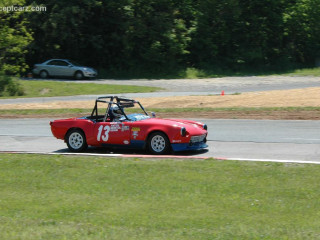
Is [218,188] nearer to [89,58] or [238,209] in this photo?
[238,209]

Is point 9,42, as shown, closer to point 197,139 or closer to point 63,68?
point 63,68

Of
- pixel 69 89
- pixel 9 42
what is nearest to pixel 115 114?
pixel 69 89

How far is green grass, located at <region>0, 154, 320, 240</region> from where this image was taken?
20.4 feet

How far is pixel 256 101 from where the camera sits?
80.1ft

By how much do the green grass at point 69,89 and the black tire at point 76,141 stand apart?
1793cm

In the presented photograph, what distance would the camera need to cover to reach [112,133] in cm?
1290

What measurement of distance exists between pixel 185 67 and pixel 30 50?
12.9 metres

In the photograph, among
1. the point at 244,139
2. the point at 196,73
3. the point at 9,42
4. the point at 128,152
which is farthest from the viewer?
the point at 196,73

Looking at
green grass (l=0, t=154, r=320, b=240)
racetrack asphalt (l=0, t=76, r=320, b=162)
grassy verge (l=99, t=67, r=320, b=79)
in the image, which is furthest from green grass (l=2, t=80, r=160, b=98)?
green grass (l=0, t=154, r=320, b=240)

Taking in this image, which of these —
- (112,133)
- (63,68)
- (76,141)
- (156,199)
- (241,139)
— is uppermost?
(63,68)

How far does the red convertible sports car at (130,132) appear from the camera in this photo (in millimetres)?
12227

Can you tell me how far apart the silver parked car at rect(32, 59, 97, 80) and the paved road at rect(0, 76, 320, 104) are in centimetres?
282

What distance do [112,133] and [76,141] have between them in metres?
1.12

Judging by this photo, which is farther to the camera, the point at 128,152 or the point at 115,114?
the point at 115,114
